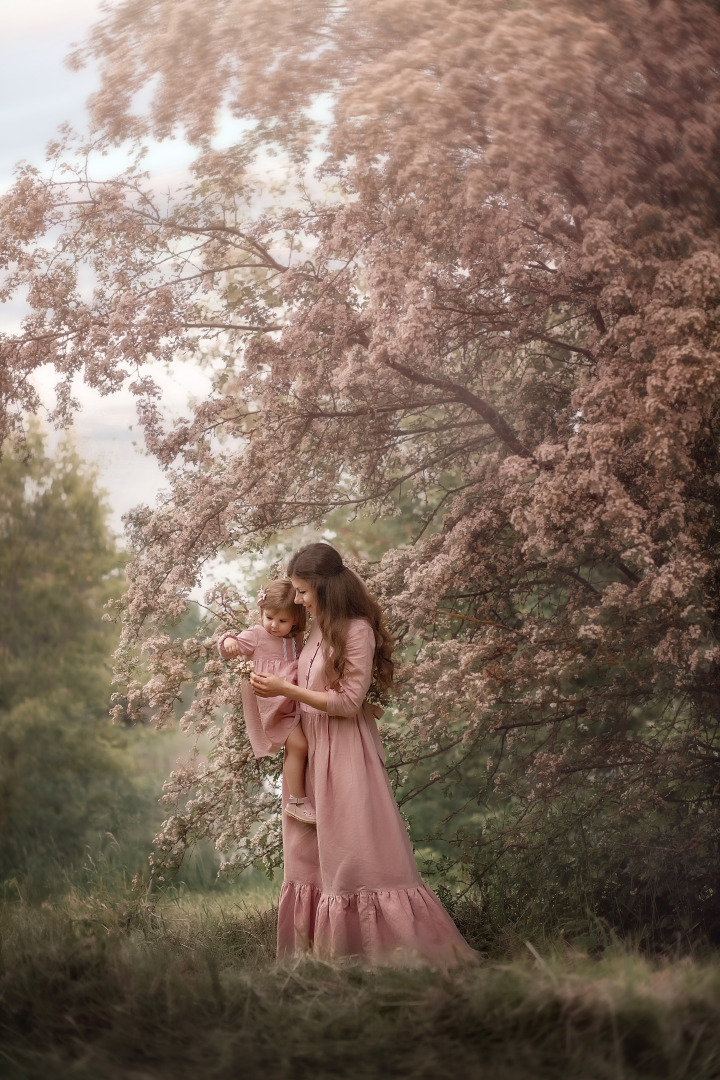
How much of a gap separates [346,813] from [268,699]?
53cm

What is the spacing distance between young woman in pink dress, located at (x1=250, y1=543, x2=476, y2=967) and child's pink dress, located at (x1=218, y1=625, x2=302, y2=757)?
9cm

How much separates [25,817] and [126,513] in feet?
15.2

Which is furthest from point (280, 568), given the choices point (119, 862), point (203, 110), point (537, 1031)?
point (119, 862)

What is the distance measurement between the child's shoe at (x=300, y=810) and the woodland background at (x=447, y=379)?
0.55 meters

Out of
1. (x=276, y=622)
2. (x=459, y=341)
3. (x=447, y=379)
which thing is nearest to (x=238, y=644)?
(x=276, y=622)

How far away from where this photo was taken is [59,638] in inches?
357

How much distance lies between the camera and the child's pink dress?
3.94 metres

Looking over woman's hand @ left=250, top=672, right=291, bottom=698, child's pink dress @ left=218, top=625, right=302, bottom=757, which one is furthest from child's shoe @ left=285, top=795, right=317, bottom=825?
A: woman's hand @ left=250, top=672, right=291, bottom=698

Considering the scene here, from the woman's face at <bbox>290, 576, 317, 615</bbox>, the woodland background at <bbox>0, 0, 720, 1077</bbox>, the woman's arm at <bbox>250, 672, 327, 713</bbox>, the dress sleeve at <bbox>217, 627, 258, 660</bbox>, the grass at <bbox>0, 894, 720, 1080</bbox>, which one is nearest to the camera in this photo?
the grass at <bbox>0, 894, 720, 1080</bbox>

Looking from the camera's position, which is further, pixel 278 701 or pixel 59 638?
pixel 59 638

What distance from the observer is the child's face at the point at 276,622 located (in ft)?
13.1

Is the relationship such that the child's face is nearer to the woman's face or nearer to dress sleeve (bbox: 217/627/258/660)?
dress sleeve (bbox: 217/627/258/660)

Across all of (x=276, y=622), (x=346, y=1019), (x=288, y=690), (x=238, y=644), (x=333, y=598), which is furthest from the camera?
(x=276, y=622)

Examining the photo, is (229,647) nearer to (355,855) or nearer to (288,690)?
(288,690)
